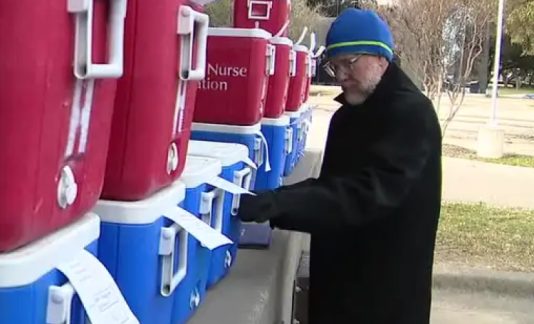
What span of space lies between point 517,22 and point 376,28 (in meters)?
19.8

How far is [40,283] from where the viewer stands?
1373 millimetres

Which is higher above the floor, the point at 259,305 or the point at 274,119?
the point at 274,119

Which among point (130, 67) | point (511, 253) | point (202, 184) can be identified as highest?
point (130, 67)

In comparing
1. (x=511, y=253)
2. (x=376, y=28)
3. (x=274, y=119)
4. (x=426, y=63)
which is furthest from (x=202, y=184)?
(x=426, y=63)

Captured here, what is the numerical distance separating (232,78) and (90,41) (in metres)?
2.17

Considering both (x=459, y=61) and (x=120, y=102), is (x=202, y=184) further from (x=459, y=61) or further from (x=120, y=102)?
(x=459, y=61)

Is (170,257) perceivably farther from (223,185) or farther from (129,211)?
(223,185)

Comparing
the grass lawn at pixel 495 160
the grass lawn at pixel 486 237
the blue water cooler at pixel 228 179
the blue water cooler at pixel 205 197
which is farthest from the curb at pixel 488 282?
the grass lawn at pixel 495 160

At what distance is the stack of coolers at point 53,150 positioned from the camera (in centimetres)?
126

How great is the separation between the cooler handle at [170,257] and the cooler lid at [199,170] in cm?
18

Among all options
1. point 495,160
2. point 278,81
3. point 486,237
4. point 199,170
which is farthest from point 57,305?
point 495,160

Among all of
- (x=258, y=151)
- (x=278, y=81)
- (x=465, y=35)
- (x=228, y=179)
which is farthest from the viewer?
(x=465, y=35)

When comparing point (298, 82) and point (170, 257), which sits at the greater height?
point (298, 82)

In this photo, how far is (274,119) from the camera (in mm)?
4348
